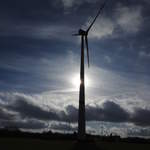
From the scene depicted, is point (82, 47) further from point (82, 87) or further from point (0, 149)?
point (0, 149)

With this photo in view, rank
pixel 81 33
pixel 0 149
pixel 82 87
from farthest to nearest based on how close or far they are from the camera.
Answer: pixel 81 33, pixel 82 87, pixel 0 149

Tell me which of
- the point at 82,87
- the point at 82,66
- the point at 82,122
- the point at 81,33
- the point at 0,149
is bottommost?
the point at 0,149

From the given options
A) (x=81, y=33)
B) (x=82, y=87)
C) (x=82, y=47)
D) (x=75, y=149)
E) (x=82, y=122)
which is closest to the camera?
(x=75, y=149)

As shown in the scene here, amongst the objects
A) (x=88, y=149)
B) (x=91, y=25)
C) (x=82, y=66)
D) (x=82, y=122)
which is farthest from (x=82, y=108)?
(x=91, y=25)

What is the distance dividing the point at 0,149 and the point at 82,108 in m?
40.0

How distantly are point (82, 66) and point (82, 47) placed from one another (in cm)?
892

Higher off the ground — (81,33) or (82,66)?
(81,33)

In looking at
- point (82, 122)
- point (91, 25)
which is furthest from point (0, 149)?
point (91, 25)

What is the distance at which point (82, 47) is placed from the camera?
96.4 meters

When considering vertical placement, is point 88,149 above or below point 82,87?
below

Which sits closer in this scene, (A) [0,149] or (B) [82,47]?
(A) [0,149]

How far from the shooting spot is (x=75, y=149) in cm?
5938

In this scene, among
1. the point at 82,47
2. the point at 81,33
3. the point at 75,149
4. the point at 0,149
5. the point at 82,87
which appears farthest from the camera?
the point at 81,33

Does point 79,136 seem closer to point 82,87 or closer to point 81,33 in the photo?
point 82,87
